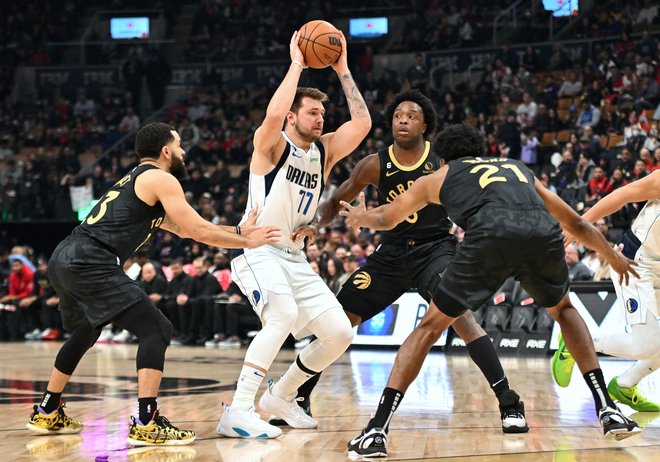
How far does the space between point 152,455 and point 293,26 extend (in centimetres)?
2541

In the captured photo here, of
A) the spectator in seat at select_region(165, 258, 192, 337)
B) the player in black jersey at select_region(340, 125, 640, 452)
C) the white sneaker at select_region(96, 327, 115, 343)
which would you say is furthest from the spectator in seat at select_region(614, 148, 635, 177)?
the player in black jersey at select_region(340, 125, 640, 452)

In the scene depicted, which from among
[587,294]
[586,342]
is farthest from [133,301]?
[587,294]

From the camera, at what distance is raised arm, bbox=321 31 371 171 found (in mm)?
6730

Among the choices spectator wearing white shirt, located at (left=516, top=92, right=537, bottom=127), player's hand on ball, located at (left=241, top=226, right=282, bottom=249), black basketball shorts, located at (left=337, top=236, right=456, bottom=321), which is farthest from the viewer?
spectator wearing white shirt, located at (left=516, top=92, right=537, bottom=127)

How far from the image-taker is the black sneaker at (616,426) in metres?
5.42

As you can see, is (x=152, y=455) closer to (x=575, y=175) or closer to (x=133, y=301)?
(x=133, y=301)

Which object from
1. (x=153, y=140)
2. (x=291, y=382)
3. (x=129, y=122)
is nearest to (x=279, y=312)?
(x=291, y=382)

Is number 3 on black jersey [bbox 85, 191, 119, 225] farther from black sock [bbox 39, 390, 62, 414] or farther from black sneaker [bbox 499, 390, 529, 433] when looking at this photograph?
black sneaker [bbox 499, 390, 529, 433]

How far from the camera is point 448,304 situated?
18.2ft

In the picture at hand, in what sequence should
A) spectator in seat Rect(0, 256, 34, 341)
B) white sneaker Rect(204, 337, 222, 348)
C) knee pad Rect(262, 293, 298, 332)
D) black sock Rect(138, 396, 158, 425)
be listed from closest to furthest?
1. black sock Rect(138, 396, 158, 425)
2. knee pad Rect(262, 293, 298, 332)
3. white sneaker Rect(204, 337, 222, 348)
4. spectator in seat Rect(0, 256, 34, 341)

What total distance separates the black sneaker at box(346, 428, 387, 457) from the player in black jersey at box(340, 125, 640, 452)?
763 mm

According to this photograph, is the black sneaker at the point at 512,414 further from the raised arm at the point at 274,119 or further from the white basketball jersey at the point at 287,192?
the raised arm at the point at 274,119

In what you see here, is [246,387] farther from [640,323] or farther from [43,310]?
[43,310]

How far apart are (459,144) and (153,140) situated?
2034 millimetres
